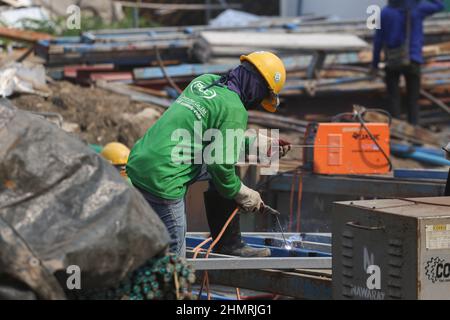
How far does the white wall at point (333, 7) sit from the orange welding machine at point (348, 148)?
28.2ft

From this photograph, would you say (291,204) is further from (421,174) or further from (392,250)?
(392,250)

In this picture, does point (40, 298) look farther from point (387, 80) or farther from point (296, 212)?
point (387, 80)

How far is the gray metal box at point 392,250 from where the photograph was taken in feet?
14.4

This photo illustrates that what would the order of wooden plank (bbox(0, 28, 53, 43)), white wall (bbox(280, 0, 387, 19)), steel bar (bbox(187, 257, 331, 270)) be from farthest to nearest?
white wall (bbox(280, 0, 387, 19))
wooden plank (bbox(0, 28, 53, 43))
steel bar (bbox(187, 257, 331, 270))

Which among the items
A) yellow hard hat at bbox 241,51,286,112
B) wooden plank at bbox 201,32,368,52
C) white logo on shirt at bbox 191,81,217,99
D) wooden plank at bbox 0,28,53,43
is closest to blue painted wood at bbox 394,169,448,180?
yellow hard hat at bbox 241,51,286,112

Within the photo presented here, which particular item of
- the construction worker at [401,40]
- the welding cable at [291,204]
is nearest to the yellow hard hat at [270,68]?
the welding cable at [291,204]

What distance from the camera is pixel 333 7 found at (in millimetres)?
17031

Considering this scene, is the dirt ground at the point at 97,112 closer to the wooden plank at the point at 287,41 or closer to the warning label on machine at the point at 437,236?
the wooden plank at the point at 287,41

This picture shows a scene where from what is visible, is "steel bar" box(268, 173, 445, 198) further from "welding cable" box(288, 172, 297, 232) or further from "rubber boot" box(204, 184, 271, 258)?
"rubber boot" box(204, 184, 271, 258)

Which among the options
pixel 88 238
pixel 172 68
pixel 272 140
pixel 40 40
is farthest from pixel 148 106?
pixel 88 238

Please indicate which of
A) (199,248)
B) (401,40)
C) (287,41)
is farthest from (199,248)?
(401,40)

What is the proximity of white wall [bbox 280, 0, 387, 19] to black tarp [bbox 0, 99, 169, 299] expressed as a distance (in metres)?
12.8

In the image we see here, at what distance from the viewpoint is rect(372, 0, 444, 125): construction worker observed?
11508mm
